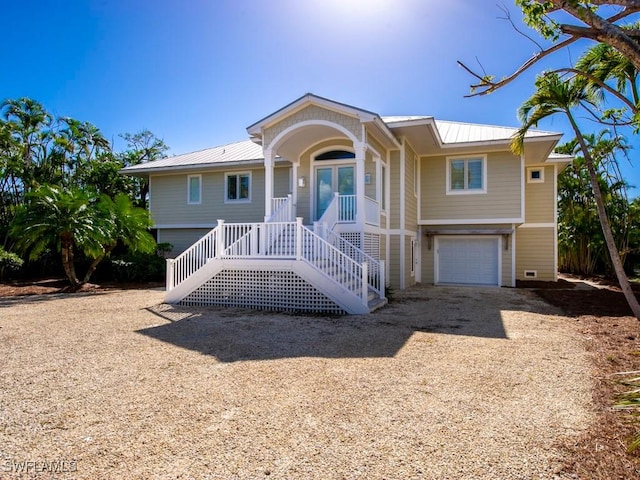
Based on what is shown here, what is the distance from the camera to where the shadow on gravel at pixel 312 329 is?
571 centimetres

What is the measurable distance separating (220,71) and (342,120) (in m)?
4.42

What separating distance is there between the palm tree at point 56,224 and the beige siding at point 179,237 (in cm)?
538

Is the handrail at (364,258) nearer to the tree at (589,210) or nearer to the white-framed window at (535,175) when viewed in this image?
the white-framed window at (535,175)

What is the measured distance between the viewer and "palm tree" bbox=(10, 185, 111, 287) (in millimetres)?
11422

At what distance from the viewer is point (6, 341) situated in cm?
622

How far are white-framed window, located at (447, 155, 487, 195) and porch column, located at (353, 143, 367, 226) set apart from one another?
5575 mm

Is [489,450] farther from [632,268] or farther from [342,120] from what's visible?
[632,268]

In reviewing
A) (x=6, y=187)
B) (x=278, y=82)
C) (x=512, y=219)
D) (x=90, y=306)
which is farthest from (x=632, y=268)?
(x=6, y=187)

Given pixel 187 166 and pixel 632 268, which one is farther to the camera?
pixel 632 268

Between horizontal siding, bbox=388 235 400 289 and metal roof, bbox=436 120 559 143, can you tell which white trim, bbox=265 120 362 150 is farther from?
metal roof, bbox=436 120 559 143

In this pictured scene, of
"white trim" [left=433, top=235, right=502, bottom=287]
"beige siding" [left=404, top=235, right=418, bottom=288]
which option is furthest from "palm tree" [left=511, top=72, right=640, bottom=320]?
"white trim" [left=433, top=235, right=502, bottom=287]

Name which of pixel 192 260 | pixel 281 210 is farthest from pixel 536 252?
pixel 192 260

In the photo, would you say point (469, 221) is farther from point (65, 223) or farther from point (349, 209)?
point (65, 223)

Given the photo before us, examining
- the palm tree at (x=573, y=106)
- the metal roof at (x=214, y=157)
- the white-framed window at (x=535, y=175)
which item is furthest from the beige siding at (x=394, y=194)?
the white-framed window at (x=535, y=175)
